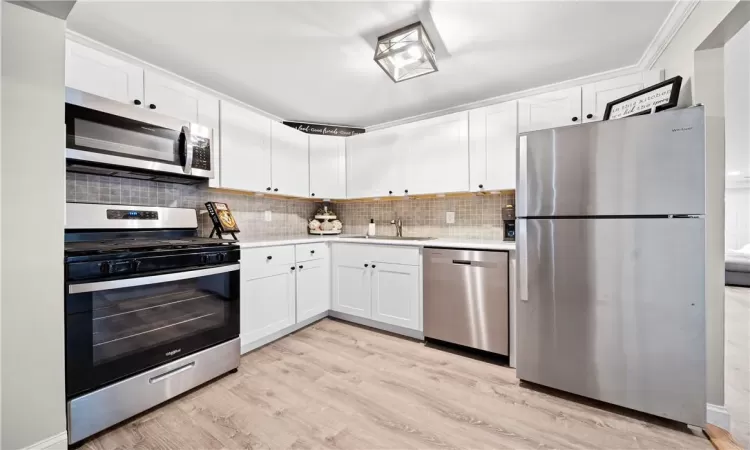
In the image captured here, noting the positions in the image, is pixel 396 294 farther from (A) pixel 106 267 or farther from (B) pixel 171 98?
(B) pixel 171 98

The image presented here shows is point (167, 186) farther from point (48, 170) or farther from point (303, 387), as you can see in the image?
point (303, 387)

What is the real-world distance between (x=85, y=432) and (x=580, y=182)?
9.34 ft

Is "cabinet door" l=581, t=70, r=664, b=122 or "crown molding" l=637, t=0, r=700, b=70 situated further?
"cabinet door" l=581, t=70, r=664, b=122

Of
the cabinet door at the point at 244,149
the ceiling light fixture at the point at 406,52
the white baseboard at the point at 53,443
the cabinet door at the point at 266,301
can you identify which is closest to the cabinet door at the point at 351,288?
the cabinet door at the point at 266,301

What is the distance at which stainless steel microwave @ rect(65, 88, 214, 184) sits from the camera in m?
1.63

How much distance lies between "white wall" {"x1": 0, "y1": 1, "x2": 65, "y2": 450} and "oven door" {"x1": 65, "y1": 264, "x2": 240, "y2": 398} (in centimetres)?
7

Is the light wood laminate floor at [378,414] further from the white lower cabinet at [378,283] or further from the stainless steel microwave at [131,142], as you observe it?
the stainless steel microwave at [131,142]

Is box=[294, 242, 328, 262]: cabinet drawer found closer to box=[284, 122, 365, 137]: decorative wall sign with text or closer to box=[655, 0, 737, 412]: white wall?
box=[284, 122, 365, 137]: decorative wall sign with text

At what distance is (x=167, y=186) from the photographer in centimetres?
233

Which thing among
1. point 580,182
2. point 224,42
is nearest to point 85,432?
point 224,42

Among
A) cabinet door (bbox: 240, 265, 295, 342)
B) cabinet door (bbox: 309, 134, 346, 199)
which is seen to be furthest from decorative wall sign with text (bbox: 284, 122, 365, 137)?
cabinet door (bbox: 240, 265, 295, 342)

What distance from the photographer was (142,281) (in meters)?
1.56

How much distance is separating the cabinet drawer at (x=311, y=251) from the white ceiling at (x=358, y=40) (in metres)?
1.43

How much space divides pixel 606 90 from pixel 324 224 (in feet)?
9.54
